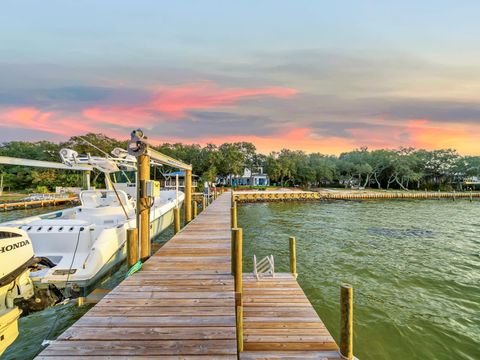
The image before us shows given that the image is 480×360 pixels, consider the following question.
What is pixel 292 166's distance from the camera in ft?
177

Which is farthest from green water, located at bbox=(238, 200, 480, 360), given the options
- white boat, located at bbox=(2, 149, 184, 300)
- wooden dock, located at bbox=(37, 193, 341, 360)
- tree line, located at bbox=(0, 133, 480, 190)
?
tree line, located at bbox=(0, 133, 480, 190)

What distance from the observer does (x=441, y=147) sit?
67.3 metres

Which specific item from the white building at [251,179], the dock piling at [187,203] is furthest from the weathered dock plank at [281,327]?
the white building at [251,179]

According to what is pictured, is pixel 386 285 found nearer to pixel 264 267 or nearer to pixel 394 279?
pixel 394 279

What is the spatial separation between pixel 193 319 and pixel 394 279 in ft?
27.6

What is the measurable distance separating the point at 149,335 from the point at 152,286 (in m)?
1.54

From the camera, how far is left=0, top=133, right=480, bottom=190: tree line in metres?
40.9

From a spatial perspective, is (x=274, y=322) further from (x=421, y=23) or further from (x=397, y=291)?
(x=421, y=23)

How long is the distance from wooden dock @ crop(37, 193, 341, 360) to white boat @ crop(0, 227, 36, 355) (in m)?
1.22

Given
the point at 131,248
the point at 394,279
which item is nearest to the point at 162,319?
the point at 131,248

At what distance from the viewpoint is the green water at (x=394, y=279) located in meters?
5.47

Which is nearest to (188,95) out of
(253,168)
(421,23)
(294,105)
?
(294,105)

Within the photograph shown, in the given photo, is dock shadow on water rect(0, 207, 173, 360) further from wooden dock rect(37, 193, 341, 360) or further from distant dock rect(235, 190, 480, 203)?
distant dock rect(235, 190, 480, 203)

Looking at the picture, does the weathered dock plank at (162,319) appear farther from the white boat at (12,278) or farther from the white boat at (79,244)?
the white boat at (79,244)
